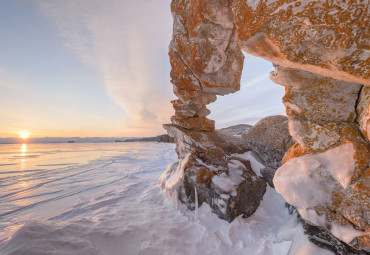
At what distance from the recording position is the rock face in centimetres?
686

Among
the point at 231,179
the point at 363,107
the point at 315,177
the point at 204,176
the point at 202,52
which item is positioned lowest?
the point at 231,179

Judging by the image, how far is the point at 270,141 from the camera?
7.36 meters

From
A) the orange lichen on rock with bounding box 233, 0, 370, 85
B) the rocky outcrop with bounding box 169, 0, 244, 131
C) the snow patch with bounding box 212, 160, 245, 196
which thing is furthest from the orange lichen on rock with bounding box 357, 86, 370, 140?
the rocky outcrop with bounding box 169, 0, 244, 131

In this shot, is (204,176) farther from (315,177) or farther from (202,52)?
(202,52)

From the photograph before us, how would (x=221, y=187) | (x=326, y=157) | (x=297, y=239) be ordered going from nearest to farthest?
(x=326, y=157) < (x=297, y=239) < (x=221, y=187)

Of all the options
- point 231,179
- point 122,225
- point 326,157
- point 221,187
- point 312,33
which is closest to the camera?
point 312,33

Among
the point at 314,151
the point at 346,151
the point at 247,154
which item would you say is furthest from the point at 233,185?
the point at 346,151

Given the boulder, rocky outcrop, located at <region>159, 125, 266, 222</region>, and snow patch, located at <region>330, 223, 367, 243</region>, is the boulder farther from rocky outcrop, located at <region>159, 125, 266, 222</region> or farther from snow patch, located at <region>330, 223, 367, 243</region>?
snow patch, located at <region>330, 223, 367, 243</region>

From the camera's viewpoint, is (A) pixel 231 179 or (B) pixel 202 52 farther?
(B) pixel 202 52

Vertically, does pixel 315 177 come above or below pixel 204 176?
above

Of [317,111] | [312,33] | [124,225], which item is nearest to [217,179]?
[124,225]

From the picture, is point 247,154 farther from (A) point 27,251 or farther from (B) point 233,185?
(A) point 27,251

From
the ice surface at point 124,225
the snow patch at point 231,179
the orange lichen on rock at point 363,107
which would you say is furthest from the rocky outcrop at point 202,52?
the orange lichen on rock at point 363,107

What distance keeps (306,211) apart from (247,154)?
4331 mm
